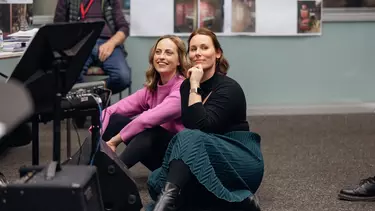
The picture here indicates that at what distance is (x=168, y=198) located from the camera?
2693 millimetres

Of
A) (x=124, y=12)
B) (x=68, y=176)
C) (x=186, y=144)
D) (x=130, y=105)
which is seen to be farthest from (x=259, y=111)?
(x=68, y=176)

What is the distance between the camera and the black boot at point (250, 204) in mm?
2896

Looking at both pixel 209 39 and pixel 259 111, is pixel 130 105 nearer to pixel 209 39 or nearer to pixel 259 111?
pixel 209 39

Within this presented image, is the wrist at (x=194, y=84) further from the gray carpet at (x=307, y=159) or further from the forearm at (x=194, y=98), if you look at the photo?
the gray carpet at (x=307, y=159)

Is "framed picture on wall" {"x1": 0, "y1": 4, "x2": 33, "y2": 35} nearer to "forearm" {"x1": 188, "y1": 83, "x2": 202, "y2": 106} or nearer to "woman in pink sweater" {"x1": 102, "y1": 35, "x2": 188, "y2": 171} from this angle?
"woman in pink sweater" {"x1": 102, "y1": 35, "x2": 188, "y2": 171}

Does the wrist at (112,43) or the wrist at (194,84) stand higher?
the wrist at (112,43)

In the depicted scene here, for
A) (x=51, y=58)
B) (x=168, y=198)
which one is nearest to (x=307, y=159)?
(x=168, y=198)

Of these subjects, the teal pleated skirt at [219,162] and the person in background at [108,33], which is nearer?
the teal pleated skirt at [219,162]

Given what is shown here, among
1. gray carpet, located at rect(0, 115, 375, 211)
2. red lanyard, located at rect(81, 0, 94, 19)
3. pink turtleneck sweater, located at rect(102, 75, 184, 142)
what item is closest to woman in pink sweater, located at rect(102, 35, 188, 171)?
pink turtleneck sweater, located at rect(102, 75, 184, 142)

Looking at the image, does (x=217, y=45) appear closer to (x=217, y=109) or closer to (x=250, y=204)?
(x=217, y=109)

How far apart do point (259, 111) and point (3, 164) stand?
7.16 ft

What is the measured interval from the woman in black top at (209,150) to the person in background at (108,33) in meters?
1.48

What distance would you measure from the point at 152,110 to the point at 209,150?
16.7 inches

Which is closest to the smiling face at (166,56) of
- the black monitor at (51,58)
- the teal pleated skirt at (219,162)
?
the teal pleated skirt at (219,162)
